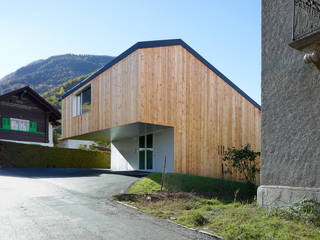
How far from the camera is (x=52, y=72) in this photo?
136 meters

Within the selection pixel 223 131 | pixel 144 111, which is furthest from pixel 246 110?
pixel 144 111

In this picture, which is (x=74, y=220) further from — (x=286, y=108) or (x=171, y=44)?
(x=171, y=44)

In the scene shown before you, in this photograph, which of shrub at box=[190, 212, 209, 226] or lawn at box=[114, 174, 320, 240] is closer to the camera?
lawn at box=[114, 174, 320, 240]

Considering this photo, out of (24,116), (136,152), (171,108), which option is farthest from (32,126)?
(171,108)

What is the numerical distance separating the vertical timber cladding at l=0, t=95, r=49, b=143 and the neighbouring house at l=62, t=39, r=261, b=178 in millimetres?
14284

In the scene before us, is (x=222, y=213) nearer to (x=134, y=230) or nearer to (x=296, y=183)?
(x=296, y=183)

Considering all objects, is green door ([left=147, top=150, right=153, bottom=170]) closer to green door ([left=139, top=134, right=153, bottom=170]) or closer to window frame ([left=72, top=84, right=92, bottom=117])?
green door ([left=139, top=134, right=153, bottom=170])

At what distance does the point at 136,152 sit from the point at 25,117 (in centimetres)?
1765

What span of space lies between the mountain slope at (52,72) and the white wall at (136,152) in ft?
349

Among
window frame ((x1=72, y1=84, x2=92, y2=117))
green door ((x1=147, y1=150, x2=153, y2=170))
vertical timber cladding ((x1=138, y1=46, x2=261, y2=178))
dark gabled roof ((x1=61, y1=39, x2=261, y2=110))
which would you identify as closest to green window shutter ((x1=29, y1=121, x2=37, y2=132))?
window frame ((x1=72, y1=84, x2=92, y2=117))

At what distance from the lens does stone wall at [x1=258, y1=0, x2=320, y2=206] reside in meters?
6.62

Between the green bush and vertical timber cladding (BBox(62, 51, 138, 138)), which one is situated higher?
vertical timber cladding (BBox(62, 51, 138, 138))

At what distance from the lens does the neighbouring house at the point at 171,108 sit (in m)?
14.3

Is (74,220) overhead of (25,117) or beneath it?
beneath
